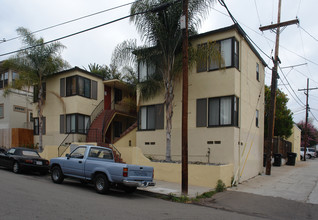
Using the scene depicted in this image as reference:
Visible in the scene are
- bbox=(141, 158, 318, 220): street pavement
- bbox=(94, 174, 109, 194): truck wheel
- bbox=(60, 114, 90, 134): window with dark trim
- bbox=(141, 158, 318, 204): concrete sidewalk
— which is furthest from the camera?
bbox=(60, 114, 90, 134): window with dark trim

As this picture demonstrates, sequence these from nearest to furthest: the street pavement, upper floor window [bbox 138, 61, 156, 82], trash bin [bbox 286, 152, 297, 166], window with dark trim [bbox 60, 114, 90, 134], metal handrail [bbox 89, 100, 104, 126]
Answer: the street pavement
upper floor window [bbox 138, 61, 156, 82]
window with dark trim [bbox 60, 114, 90, 134]
metal handrail [bbox 89, 100, 104, 126]
trash bin [bbox 286, 152, 297, 166]

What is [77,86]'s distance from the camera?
21.8 m

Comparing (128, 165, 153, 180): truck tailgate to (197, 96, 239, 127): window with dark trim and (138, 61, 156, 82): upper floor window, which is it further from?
(138, 61, 156, 82): upper floor window

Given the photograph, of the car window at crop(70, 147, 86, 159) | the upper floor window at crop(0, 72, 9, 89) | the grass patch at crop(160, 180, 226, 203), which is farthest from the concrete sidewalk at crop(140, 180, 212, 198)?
the upper floor window at crop(0, 72, 9, 89)

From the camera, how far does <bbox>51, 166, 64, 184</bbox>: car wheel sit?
39.9ft

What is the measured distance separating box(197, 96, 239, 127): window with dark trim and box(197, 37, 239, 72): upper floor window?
1.70 m

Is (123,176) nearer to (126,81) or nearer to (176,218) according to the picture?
(176,218)

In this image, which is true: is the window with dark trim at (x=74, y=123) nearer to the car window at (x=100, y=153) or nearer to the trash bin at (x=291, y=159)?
the car window at (x=100, y=153)

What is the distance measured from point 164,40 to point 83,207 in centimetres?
949

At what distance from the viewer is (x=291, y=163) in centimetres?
2747

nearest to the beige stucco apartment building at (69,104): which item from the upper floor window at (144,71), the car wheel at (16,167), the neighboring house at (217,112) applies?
the upper floor window at (144,71)

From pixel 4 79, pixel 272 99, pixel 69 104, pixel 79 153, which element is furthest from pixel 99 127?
pixel 4 79

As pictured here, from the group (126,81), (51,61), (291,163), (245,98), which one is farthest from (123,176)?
(291,163)

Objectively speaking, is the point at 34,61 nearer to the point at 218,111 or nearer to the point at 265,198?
the point at 218,111
